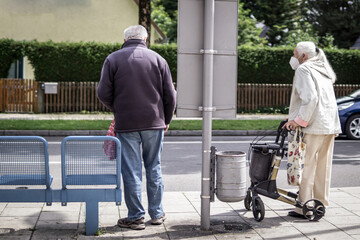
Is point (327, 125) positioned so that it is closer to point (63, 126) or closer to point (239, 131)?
point (239, 131)

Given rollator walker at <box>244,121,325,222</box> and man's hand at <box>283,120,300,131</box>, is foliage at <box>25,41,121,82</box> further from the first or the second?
man's hand at <box>283,120,300,131</box>

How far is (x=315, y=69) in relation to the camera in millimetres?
5926

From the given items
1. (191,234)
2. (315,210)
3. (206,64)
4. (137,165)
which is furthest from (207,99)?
(315,210)

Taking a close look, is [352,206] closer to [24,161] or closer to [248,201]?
[248,201]

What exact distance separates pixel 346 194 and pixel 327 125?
1616mm

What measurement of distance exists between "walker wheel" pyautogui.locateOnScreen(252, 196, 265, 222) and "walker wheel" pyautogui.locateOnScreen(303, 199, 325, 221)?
0.46 meters

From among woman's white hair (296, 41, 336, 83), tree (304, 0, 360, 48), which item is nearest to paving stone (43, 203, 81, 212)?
woman's white hair (296, 41, 336, 83)

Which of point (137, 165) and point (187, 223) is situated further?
point (187, 223)

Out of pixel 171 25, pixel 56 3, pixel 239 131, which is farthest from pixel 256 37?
pixel 239 131

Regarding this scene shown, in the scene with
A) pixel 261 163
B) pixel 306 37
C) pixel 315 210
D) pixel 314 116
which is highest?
pixel 306 37

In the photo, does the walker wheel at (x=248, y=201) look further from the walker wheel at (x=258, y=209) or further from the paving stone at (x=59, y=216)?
the paving stone at (x=59, y=216)

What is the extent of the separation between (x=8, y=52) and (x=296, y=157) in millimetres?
16932

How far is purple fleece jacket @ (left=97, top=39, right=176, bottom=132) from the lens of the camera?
5312mm

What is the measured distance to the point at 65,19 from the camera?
2569cm
